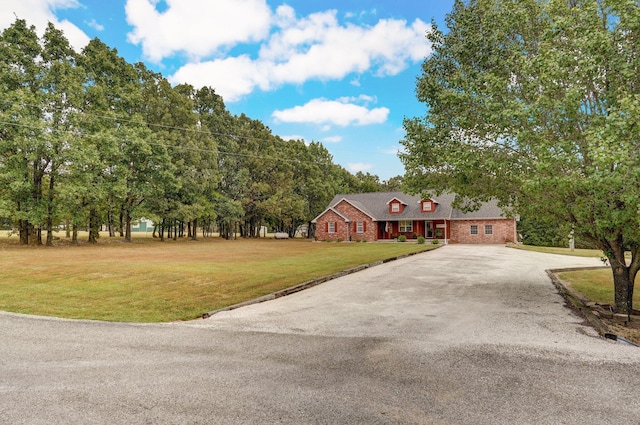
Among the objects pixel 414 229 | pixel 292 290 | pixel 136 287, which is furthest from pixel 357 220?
pixel 136 287

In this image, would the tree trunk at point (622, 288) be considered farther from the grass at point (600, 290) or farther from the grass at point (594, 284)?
the grass at point (594, 284)

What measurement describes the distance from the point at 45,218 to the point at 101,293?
24.8m

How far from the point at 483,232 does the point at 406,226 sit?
29.8ft

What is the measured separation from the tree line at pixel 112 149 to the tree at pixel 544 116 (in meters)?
30.0

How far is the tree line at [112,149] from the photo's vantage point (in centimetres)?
2758

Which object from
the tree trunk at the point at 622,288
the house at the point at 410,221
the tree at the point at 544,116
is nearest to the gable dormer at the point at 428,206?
the house at the point at 410,221

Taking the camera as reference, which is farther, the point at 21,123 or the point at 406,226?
the point at 406,226

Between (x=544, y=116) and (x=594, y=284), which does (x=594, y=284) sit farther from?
(x=544, y=116)

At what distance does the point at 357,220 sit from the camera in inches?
1788

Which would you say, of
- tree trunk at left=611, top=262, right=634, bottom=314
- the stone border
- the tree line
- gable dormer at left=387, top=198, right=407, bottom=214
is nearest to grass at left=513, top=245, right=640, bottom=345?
tree trunk at left=611, top=262, right=634, bottom=314

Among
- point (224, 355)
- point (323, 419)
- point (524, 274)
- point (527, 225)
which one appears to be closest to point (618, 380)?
point (323, 419)

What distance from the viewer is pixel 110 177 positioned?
33719mm

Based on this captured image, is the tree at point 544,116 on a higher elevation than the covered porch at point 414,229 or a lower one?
higher

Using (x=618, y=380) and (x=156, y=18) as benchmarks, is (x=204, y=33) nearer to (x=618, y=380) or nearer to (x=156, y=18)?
(x=156, y=18)
